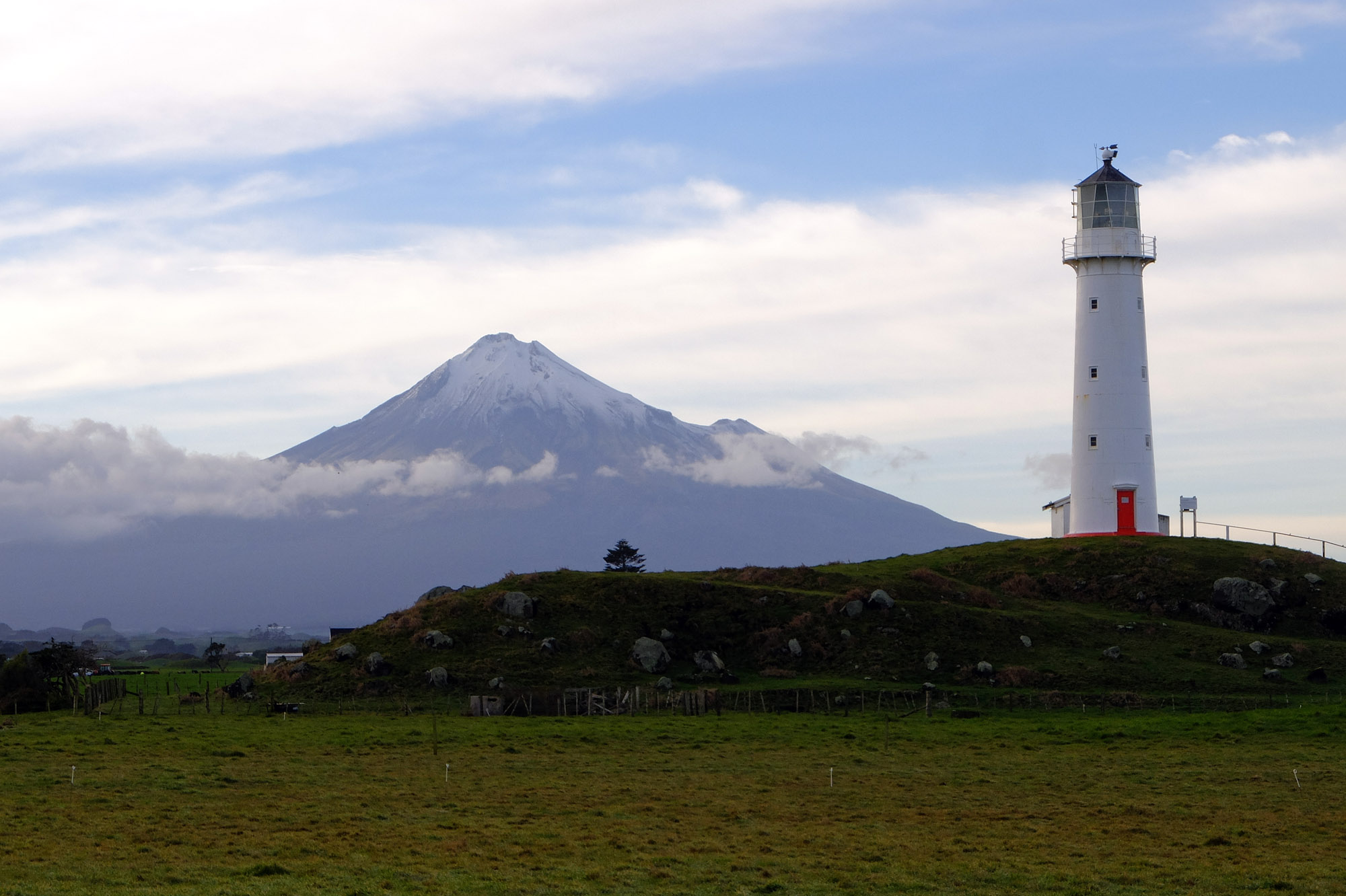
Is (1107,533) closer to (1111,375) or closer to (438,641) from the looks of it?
(1111,375)

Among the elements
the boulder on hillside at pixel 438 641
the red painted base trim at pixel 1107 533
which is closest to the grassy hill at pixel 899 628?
the boulder on hillside at pixel 438 641

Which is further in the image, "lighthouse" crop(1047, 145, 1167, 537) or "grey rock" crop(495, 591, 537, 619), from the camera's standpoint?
"lighthouse" crop(1047, 145, 1167, 537)

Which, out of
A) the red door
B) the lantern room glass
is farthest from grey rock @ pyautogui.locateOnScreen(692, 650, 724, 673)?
the lantern room glass

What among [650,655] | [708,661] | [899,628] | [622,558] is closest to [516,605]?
[650,655]

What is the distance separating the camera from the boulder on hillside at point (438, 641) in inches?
3045

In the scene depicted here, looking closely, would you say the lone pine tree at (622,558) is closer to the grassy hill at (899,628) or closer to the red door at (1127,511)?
the grassy hill at (899,628)

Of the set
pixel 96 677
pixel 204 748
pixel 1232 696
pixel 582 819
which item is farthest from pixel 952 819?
pixel 96 677

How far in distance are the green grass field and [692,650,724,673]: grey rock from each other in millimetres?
11395

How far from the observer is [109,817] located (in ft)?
122

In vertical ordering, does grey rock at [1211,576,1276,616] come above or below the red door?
below

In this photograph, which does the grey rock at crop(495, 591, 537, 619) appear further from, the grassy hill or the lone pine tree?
the lone pine tree

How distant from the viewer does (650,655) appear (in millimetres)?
76438

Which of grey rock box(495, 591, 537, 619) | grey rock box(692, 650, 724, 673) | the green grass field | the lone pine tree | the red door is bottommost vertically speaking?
the green grass field

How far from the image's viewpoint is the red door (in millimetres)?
100938
